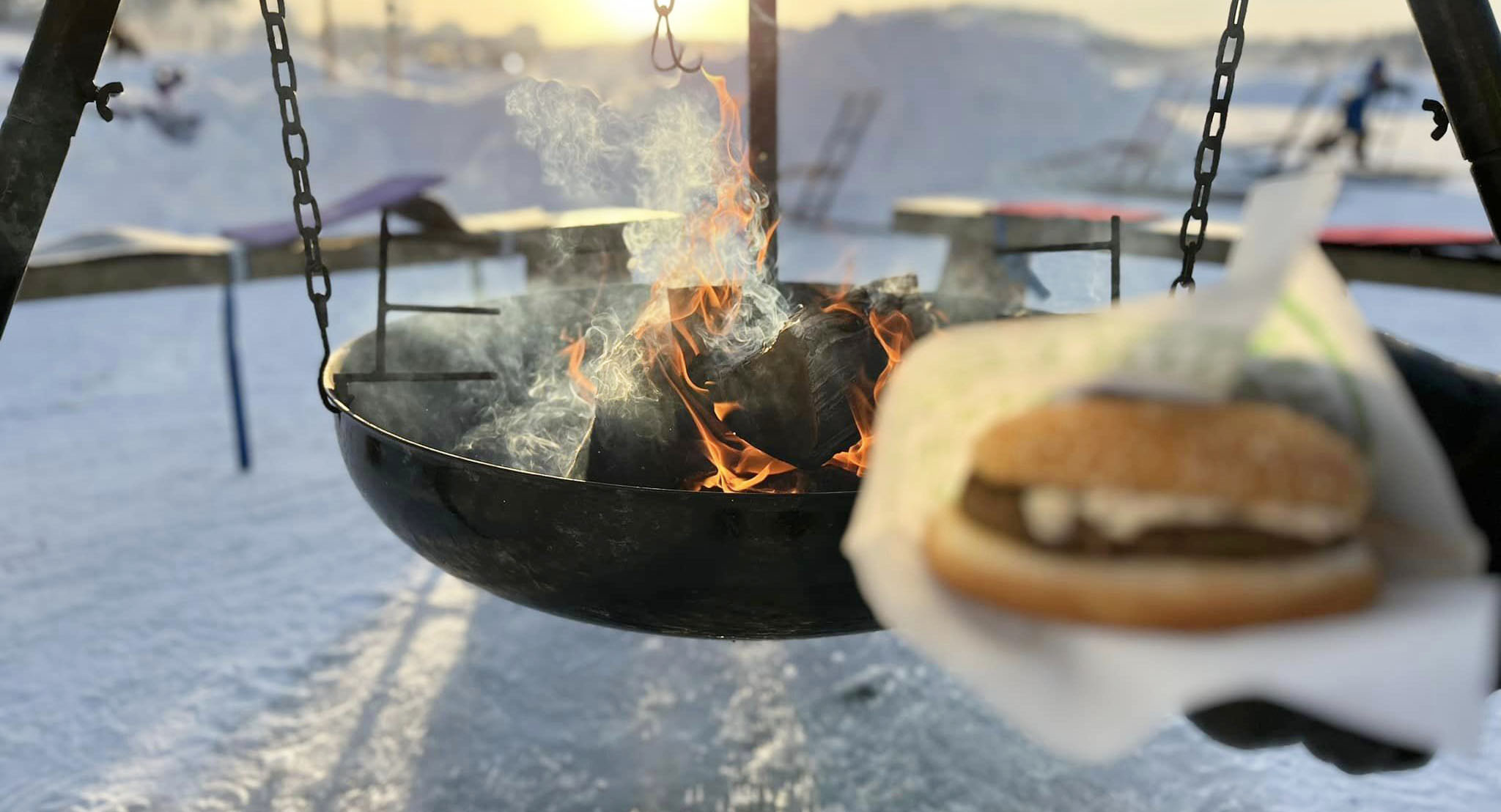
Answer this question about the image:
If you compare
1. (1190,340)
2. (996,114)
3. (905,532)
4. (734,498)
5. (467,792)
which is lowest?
(467,792)

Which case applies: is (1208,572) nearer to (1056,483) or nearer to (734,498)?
(1056,483)

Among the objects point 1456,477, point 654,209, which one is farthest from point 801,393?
point 654,209

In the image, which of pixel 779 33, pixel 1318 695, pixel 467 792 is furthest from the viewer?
pixel 779 33

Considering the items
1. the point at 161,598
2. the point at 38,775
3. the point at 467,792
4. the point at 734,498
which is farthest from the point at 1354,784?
the point at 161,598

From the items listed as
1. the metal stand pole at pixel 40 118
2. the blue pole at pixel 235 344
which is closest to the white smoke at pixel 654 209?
the metal stand pole at pixel 40 118

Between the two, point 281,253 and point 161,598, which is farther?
point 281,253

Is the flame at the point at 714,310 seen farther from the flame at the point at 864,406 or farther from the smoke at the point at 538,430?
the smoke at the point at 538,430

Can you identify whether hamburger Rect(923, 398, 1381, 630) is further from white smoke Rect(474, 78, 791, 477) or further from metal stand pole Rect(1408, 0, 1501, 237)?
white smoke Rect(474, 78, 791, 477)

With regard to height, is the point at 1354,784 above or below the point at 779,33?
below
